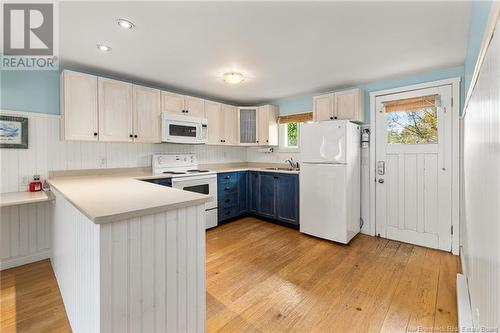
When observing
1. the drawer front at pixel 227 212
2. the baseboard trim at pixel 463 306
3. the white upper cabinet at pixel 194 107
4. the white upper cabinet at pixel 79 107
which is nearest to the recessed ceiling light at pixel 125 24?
the white upper cabinet at pixel 79 107

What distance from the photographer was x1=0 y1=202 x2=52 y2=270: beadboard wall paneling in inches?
99.6

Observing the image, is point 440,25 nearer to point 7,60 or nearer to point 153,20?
point 153,20

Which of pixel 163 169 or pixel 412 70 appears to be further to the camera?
pixel 163 169

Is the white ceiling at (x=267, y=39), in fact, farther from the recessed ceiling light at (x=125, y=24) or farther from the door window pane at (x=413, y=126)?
the door window pane at (x=413, y=126)

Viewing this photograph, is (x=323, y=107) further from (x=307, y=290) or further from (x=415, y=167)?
(x=307, y=290)

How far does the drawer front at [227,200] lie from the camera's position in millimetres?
3973

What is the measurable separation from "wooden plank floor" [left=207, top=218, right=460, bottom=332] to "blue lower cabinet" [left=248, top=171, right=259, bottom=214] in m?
1.12

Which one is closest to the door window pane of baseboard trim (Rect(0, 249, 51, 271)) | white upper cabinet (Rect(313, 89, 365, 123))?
white upper cabinet (Rect(313, 89, 365, 123))

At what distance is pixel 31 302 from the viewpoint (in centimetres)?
198

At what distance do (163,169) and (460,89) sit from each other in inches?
161

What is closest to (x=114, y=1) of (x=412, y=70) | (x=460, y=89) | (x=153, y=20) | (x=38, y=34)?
(x=153, y=20)

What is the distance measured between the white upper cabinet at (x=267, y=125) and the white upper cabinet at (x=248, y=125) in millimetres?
88

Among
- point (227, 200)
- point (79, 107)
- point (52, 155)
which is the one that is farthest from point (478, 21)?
point (52, 155)

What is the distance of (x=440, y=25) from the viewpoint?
194 cm
